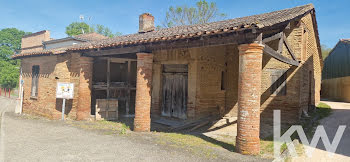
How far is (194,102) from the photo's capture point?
8.88m

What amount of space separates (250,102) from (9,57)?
129ft

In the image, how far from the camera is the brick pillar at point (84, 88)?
30.5 ft

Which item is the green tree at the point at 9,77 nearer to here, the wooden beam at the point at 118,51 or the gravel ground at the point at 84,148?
the wooden beam at the point at 118,51

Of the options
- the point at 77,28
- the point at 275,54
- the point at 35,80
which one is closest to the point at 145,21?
the point at 35,80

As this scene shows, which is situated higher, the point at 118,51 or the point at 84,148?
the point at 118,51

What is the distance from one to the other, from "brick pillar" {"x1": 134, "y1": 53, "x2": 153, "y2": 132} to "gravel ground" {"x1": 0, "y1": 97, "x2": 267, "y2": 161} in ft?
1.41

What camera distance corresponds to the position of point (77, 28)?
123ft

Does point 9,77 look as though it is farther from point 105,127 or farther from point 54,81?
point 105,127

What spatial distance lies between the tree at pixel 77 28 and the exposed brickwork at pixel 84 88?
2811 centimetres

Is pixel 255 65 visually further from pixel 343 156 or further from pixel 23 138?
pixel 23 138

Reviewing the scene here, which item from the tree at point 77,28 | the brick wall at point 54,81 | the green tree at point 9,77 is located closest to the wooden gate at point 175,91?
the brick wall at point 54,81

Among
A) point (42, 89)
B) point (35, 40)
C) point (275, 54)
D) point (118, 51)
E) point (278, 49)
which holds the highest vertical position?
point (35, 40)

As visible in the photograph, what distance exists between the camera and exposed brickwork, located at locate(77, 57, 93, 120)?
30.5 feet

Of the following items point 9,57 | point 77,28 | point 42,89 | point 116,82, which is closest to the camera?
point 42,89
